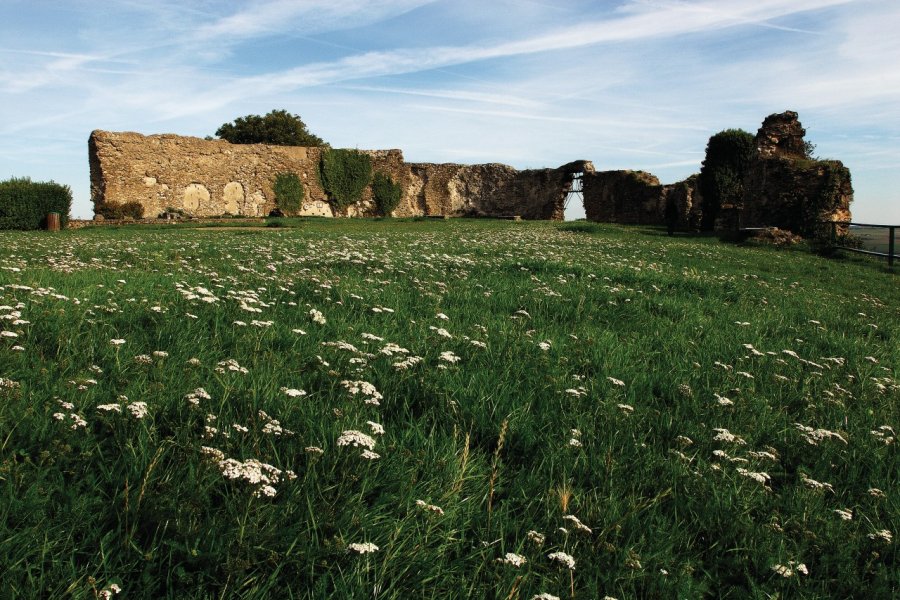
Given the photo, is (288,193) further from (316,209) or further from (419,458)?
(419,458)

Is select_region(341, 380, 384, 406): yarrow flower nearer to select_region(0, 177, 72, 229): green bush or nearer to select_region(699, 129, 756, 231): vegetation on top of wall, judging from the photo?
select_region(0, 177, 72, 229): green bush

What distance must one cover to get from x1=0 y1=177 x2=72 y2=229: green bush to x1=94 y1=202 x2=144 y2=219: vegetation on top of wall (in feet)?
19.5

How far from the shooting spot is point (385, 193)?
46844mm

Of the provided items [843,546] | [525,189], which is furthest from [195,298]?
[525,189]

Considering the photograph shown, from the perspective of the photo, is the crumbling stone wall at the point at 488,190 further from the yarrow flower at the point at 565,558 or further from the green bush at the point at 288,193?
the yarrow flower at the point at 565,558

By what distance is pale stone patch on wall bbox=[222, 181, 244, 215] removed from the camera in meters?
39.2

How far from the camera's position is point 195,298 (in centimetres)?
471

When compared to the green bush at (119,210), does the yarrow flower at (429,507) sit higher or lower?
lower

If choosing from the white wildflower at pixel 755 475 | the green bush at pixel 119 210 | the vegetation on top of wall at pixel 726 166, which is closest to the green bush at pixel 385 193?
the green bush at pixel 119 210

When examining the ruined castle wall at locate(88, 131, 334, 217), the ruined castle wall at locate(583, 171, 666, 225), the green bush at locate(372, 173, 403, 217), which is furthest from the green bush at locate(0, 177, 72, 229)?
the ruined castle wall at locate(583, 171, 666, 225)

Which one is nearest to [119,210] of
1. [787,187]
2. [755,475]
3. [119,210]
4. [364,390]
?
[119,210]

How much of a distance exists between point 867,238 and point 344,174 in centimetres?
3403

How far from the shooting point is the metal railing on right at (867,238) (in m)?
16.5

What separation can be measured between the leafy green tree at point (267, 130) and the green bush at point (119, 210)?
28595mm
